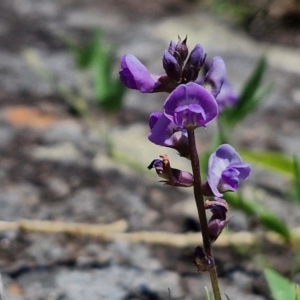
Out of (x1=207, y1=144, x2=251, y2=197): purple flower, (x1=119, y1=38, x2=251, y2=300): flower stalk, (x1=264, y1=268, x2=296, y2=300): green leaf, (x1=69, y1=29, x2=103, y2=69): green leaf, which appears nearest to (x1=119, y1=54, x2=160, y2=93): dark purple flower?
(x1=119, y1=38, x2=251, y2=300): flower stalk

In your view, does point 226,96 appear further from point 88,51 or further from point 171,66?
point 171,66

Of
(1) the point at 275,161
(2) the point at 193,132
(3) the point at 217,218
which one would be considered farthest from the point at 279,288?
(1) the point at 275,161

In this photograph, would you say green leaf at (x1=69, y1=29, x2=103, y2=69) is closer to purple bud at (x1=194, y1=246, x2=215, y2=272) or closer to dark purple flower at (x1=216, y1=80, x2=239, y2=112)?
dark purple flower at (x1=216, y1=80, x2=239, y2=112)

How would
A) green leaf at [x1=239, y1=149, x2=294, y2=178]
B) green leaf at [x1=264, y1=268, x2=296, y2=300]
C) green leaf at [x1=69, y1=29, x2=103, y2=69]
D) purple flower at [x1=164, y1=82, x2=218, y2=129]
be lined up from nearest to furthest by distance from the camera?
1. purple flower at [x1=164, y1=82, x2=218, y2=129]
2. green leaf at [x1=264, y1=268, x2=296, y2=300]
3. green leaf at [x1=239, y1=149, x2=294, y2=178]
4. green leaf at [x1=69, y1=29, x2=103, y2=69]

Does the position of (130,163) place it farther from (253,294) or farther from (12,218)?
(253,294)

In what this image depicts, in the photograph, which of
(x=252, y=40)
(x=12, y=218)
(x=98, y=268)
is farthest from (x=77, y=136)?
(x=252, y=40)

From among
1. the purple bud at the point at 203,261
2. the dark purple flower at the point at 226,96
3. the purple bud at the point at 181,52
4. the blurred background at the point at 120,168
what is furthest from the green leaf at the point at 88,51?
the purple bud at the point at 203,261
